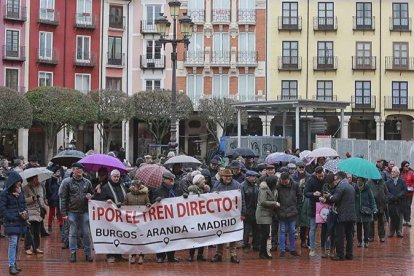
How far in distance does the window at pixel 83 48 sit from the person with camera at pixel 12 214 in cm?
4068

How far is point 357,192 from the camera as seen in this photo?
51.2ft

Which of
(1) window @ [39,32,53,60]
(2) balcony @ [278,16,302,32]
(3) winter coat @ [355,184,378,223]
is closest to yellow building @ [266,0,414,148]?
(2) balcony @ [278,16,302,32]

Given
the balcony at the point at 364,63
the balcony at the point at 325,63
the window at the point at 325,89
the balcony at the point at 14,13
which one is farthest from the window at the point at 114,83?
the balcony at the point at 364,63

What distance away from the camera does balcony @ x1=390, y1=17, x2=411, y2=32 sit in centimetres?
5438

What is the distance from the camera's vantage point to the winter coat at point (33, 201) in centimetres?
1506

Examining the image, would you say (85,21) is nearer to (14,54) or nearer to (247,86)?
(14,54)

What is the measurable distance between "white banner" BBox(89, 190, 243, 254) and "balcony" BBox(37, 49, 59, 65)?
38243 mm

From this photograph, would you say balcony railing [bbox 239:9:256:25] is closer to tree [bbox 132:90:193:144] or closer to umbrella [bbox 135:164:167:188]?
tree [bbox 132:90:193:144]

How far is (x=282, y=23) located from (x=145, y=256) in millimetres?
41718

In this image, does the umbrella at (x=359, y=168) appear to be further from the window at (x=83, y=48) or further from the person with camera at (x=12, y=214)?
the window at (x=83, y=48)

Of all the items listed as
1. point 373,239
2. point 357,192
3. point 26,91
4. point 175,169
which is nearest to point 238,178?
point 175,169

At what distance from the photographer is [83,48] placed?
52.9 m

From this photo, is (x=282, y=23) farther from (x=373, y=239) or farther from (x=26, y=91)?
(x=373, y=239)

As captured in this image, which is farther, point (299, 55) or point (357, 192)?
point (299, 55)
